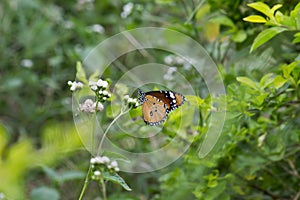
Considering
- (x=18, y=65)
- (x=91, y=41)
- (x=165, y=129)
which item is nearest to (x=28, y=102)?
(x=18, y=65)

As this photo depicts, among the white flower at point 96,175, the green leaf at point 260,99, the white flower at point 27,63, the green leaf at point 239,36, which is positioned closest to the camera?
the white flower at point 96,175

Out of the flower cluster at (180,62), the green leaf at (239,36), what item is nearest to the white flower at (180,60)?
the flower cluster at (180,62)

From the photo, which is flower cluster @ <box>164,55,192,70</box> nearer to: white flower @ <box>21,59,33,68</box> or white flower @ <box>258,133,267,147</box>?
white flower @ <box>258,133,267,147</box>

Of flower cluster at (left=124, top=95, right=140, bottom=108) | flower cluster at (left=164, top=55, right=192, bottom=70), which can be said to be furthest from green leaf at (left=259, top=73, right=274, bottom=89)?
flower cluster at (left=164, top=55, right=192, bottom=70)

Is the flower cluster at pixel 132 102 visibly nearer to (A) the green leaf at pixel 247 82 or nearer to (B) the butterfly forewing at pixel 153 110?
(B) the butterfly forewing at pixel 153 110

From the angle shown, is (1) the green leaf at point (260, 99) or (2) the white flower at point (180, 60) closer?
(1) the green leaf at point (260, 99)

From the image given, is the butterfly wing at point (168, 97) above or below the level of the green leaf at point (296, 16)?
below

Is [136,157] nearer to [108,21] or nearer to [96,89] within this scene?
[96,89]

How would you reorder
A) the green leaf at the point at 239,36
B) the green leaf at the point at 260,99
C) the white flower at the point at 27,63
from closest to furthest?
the green leaf at the point at 260,99
the green leaf at the point at 239,36
the white flower at the point at 27,63
